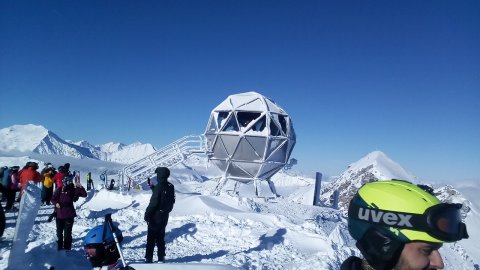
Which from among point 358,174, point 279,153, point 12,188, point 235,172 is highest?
point 279,153

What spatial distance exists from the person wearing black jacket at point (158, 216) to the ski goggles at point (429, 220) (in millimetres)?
6430

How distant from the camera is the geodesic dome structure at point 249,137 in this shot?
18.5 metres

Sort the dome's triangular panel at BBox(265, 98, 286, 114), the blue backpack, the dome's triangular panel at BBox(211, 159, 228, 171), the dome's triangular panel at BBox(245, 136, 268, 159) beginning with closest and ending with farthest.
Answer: the blue backpack, the dome's triangular panel at BBox(245, 136, 268, 159), the dome's triangular panel at BBox(265, 98, 286, 114), the dome's triangular panel at BBox(211, 159, 228, 171)

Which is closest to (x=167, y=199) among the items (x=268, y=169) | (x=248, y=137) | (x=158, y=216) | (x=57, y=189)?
(x=158, y=216)

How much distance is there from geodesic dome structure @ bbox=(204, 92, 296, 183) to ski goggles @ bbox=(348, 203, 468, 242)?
641 inches

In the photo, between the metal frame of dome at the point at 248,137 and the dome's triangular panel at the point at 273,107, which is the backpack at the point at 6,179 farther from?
the dome's triangular panel at the point at 273,107

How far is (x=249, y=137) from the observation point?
1828cm

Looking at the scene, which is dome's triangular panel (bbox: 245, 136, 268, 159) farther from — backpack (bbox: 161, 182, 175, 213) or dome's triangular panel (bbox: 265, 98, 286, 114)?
backpack (bbox: 161, 182, 175, 213)

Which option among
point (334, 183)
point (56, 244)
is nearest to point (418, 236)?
point (56, 244)

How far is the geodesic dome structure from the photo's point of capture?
60.7ft

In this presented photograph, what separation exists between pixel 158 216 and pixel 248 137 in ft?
36.0

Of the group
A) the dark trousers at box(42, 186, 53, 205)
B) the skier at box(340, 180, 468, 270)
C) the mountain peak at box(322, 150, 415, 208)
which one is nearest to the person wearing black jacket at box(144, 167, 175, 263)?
the skier at box(340, 180, 468, 270)

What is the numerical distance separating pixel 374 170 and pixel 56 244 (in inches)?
6584

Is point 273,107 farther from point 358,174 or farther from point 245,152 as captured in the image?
point 358,174
